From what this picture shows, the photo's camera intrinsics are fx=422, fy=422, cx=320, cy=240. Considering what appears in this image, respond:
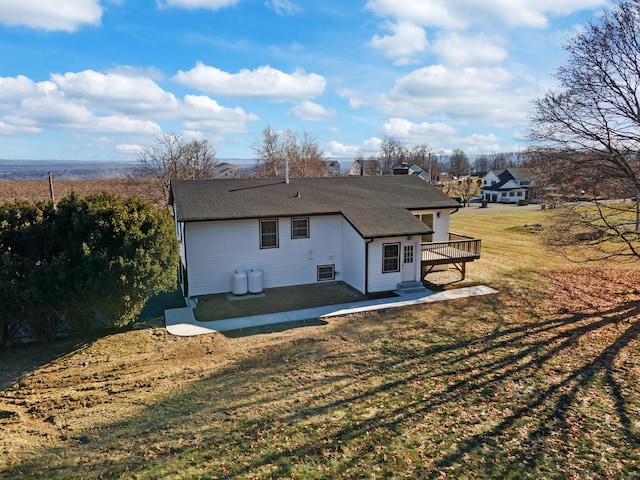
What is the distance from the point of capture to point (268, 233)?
17.5 metres

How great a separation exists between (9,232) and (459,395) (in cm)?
1305

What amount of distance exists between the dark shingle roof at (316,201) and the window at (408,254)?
0.80 meters

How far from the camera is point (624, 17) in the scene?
45.2ft

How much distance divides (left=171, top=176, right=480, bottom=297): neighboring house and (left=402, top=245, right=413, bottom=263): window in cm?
4

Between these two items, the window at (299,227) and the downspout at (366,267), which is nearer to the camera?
the downspout at (366,267)

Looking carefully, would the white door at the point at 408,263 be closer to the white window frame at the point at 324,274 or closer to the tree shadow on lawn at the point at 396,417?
the white window frame at the point at 324,274

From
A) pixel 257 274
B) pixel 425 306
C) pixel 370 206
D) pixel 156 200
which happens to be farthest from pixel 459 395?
pixel 156 200

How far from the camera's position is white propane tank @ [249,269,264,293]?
17016 millimetres

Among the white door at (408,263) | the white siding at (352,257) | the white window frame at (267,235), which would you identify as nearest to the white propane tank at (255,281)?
the white window frame at (267,235)

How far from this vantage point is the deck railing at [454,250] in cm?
1844

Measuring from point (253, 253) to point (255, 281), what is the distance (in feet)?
3.88

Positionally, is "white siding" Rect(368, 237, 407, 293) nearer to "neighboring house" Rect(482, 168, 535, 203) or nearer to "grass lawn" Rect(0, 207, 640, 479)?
"grass lawn" Rect(0, 207, 640, 479)

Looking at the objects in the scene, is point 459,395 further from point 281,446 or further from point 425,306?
point 425,306

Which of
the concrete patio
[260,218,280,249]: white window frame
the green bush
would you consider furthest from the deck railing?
the green bush
